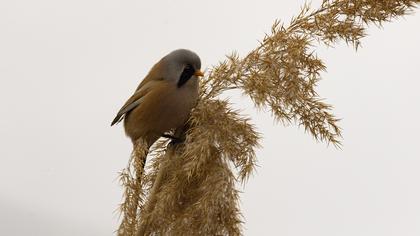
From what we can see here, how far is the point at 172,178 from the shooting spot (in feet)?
5.74

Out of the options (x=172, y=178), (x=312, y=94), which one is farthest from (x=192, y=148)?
(x=312, y=94)

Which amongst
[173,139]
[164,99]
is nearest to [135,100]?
[164,99]

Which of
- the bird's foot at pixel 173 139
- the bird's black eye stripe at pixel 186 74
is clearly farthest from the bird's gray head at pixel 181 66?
the bird's foot at pixel 173 139

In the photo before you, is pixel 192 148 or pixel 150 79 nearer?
pixel 192 148

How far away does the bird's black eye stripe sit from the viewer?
2.05 metres

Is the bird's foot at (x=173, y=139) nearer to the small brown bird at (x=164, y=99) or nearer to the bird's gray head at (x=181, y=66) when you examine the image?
the small brown bird at (x=164, y=99)

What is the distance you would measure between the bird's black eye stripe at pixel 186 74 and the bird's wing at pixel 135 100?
0.56ft

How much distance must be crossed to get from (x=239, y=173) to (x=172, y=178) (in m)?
0.21

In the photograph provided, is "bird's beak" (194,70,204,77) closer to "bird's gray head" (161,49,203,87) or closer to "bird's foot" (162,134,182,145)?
"bird's gray head" (161,49,203,87)

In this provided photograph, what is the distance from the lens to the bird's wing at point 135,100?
7.30 ft

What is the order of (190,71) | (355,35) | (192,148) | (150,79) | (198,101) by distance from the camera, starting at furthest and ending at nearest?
(150,79) → (190,71) → (198,101) → (355,35) → (192,148)

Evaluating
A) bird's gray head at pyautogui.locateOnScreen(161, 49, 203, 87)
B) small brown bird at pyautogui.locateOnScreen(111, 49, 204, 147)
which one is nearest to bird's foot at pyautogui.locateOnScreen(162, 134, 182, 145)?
small brown bird at pyautogui.locateOnScreen(111, 49, 204, 147)

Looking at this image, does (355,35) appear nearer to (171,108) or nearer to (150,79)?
(171,108)

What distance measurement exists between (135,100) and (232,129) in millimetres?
651
